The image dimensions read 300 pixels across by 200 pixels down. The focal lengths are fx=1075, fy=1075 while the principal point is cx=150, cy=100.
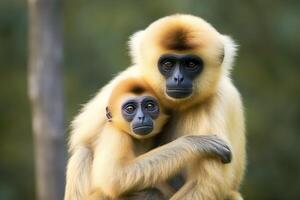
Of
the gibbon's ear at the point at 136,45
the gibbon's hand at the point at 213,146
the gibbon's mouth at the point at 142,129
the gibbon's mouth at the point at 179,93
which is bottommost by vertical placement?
the gibbon's hand at the point at 213,146

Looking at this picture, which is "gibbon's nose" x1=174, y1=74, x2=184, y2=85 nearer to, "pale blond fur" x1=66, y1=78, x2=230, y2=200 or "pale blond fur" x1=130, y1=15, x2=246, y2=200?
Result: "pale blond fur" x1=130, y1=15, x2=246, y2=200

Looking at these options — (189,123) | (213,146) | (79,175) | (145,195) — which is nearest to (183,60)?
(189,123)

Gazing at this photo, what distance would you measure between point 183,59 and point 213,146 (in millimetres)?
1127

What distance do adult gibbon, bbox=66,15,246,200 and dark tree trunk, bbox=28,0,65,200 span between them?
5612 mm

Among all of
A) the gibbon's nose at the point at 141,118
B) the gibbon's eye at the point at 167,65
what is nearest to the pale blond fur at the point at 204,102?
the gibbon's eye at the point at 167,65

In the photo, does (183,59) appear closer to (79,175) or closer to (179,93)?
(179,93)

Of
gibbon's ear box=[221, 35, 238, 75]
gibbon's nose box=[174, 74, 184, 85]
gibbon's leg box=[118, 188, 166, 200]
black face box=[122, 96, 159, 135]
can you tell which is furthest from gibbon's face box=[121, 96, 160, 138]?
gibbon's ear box=[221, 35, 238, 75]

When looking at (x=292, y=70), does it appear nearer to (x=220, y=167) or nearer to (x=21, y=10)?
(x=21, y=10)

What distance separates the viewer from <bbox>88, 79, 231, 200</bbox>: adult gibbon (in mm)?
12375

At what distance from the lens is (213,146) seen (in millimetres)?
12297

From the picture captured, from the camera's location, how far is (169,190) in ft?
41.9

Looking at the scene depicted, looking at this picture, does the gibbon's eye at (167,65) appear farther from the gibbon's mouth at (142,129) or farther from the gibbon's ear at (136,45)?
the gibbon's mouth at (142,129)

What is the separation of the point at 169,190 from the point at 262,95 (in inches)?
566

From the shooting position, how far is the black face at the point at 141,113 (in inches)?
495
